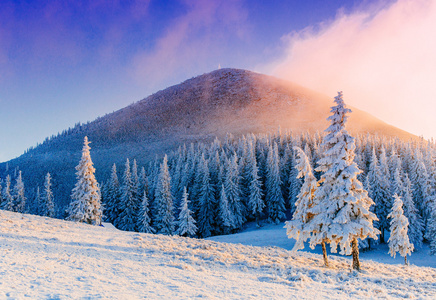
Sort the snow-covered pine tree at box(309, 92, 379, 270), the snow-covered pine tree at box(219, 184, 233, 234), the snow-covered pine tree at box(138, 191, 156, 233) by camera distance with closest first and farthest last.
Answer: the snow-covered pine tree at box(309, 92, 379, 270) < the snow-covered pine tree at box(138, 191, 156, 233) < the snow-covered pine tree at box(219, 184, 233, 234)

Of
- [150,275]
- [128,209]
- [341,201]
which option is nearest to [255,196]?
[128,209]

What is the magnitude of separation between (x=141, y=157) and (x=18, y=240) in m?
127

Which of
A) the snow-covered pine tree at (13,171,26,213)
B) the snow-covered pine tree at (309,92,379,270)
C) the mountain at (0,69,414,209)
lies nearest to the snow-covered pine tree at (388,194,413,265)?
the snow-covered pine tree at (309,92,379,270)

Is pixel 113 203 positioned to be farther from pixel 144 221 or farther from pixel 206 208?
pixel 206 208

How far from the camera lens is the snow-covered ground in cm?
945

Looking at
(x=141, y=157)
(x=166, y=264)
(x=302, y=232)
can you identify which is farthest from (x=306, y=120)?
A: (x=166, y=264)

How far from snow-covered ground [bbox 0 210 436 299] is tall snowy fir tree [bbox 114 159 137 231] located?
34333 mm

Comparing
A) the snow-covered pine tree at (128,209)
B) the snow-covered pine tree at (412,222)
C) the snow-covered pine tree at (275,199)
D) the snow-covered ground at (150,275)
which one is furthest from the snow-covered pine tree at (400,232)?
the snow-covered pine tree at (128,209)

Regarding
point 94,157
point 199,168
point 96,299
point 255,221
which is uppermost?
point 94,157

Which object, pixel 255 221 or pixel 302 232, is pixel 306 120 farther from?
pixel 302 232

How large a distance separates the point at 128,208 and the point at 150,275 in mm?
45090

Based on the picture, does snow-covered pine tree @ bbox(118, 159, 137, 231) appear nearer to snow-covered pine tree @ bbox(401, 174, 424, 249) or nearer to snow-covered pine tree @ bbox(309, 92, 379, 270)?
snow-covered pine tree @ bbox(309, 92, 379, 270)

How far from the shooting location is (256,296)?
A: 32.9 ft

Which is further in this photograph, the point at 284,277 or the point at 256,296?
the point at 284,277
